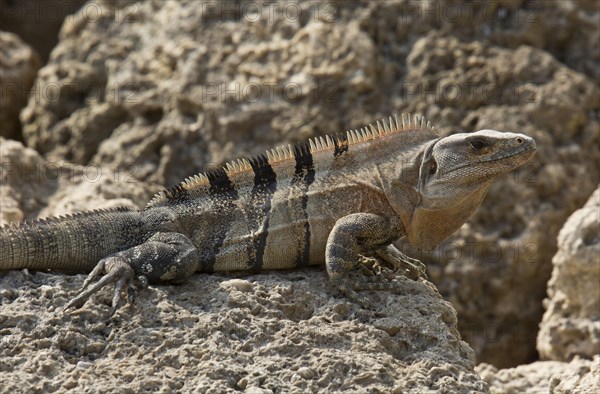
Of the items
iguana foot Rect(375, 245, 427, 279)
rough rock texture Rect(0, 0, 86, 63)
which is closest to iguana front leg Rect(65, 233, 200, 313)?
iguana foot Rect(375, 245, 427, 279)

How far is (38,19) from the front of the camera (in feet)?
42.4

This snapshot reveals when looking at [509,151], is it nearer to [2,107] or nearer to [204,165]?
[204,165]

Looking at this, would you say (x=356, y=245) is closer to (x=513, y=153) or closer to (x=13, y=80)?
(x=513, y=153)

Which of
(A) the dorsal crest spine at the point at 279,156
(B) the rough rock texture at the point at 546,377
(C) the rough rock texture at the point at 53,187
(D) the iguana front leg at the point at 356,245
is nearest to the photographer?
(D) the iguana front leg at the point at 356,245

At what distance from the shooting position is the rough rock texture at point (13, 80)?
35.0ft

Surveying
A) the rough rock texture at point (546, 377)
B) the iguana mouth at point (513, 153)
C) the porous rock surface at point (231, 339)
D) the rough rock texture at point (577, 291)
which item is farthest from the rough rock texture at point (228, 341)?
the rough rock texture at point (577, 291)

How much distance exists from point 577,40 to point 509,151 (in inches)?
160

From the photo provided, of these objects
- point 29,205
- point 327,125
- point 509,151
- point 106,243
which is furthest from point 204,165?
point 509,151

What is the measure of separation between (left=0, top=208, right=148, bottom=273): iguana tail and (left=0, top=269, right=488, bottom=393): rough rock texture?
14cm

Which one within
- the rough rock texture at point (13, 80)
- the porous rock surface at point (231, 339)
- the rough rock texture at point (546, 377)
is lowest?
the rough rock texture at point (546, 377)

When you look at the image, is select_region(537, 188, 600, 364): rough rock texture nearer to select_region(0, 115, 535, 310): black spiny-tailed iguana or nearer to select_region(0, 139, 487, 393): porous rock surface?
select_region(0, 115, 535, 310): black spiny-tailed iguana

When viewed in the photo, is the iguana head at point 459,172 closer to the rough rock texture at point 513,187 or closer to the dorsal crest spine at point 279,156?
the dorsal crest spine at point 279,156

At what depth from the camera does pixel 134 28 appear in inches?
417

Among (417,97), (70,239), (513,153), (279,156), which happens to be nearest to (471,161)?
(513,153)
